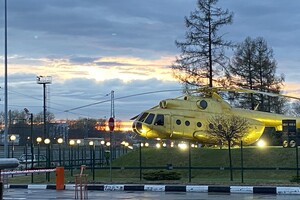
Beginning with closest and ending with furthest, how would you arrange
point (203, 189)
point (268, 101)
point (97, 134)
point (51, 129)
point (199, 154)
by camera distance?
point (203, 189), point (199, 154), point (268, 101), point (51, 129), point (97, 134)

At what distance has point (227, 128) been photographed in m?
32.0

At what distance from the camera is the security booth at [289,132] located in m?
33.7

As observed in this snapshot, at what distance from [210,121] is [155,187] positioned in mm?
12815

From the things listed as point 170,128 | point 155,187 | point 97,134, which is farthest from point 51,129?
point 155,187

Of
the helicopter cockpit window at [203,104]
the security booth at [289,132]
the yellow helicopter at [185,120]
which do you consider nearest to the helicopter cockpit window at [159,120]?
the yellow helicopter at [185,120]

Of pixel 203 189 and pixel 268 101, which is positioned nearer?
pixel 203 189

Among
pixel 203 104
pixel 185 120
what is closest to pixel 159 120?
pixel 185 120

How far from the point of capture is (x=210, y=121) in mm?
34438

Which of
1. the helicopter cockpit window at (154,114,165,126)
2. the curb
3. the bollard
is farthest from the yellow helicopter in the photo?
the bollard

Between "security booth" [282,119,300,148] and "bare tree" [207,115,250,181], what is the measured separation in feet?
7.69

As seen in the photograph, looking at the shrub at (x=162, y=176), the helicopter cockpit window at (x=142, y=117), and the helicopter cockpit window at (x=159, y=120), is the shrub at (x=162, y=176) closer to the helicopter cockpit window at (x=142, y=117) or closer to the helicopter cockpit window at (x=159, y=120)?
the helicopter cockpit window at (x=159, y=120)

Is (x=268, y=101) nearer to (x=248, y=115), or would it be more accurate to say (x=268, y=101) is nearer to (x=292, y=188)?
(x=248, y=115)

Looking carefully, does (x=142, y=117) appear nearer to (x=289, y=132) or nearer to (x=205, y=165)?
(x=205, y=165)

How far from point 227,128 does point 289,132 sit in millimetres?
4606
